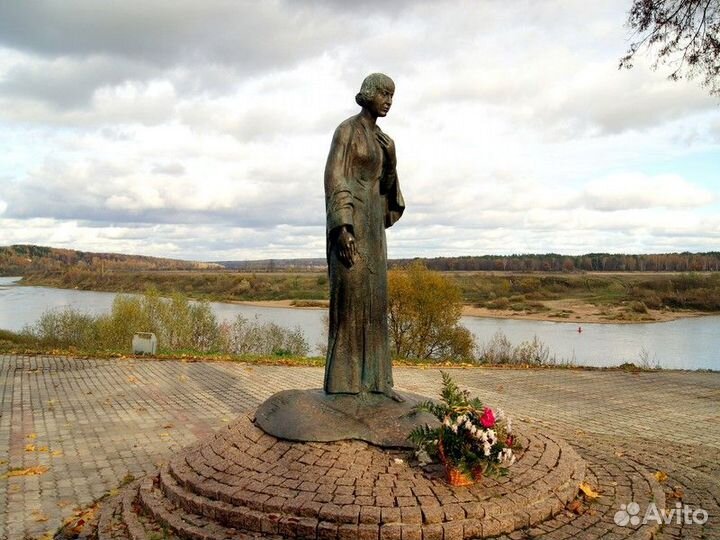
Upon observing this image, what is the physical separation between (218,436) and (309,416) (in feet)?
2.97

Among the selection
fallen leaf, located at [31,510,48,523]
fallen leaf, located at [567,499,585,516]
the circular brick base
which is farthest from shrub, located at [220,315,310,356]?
fallen leaf, located at [567,499,585,516]

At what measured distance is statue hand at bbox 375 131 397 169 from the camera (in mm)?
5148

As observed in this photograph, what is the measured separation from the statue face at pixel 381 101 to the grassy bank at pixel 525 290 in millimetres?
31254

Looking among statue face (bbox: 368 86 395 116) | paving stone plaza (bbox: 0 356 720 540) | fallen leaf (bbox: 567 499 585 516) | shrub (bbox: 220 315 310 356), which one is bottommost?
shrub (bbox: 220 315 310 356)

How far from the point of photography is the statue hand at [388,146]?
5.15 metres

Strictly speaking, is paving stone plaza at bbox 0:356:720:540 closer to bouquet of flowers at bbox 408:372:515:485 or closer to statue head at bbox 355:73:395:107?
bouquet of flowers at bbox 408:372:515:485

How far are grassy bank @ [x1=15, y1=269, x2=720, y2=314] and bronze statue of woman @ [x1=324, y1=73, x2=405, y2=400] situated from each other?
31.1m

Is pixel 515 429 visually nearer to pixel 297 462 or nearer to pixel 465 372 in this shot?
pixel 297 462

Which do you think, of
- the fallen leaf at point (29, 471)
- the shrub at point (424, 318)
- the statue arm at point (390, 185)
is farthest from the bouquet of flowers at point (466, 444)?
the shrub at point (424, 318)

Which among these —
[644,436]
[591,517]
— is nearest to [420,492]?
[591,517]

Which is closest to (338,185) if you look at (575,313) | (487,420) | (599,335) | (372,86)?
(372,86)

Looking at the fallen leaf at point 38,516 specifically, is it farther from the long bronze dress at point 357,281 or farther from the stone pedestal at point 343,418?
the long bronze dress at point 357,281

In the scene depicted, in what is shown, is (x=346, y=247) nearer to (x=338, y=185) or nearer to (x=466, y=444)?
(x=338, y=185)

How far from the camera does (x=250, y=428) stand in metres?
5.03
